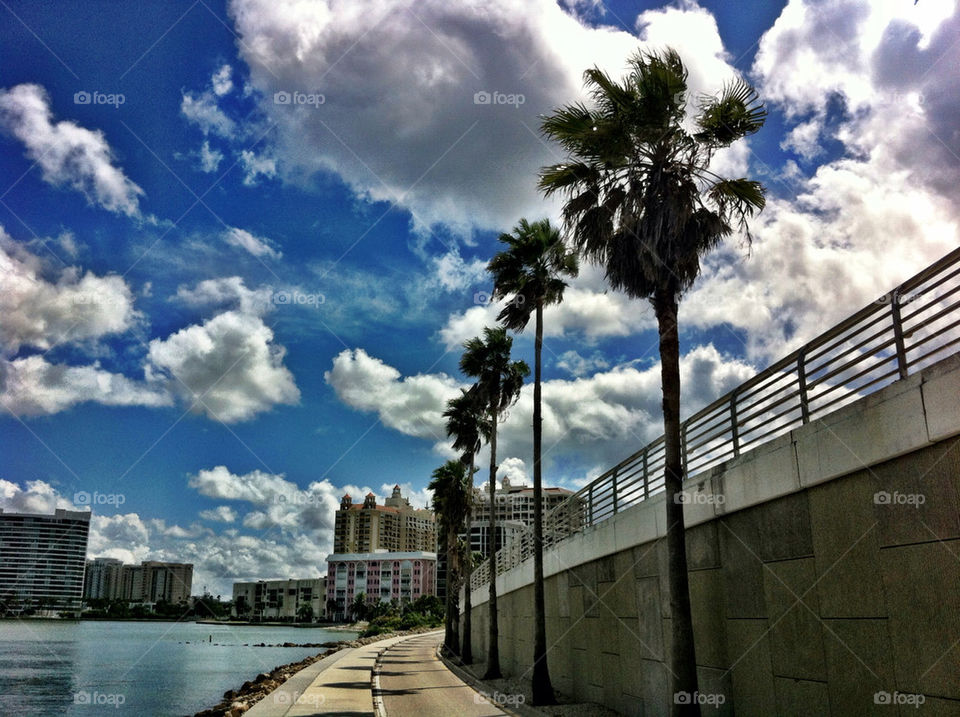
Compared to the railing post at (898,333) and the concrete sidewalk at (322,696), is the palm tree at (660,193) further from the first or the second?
the concrete sidewalk at (322,696)

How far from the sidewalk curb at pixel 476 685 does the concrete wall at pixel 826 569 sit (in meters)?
3.22

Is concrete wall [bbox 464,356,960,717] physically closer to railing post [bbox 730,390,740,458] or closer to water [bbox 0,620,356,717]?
railing post [bbox 730,390,740,458]

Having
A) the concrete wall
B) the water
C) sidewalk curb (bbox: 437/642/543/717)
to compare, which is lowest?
the water

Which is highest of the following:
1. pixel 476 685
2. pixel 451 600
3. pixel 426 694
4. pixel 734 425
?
pixel 734 425

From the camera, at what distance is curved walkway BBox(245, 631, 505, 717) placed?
17.2 metres

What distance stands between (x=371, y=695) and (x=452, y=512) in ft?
93.6

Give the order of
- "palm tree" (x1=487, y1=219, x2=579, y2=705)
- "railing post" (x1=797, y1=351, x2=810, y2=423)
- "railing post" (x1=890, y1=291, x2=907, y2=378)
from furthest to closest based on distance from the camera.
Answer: "palm tree" (x1=487, y1=219, x2=579, y2=705) → "railing post" (x1=797, y1=351, x2=810, y2=423) → "railing post" (x1=890, y1=291, x2=907, y2=378)

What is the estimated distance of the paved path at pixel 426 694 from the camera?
1788cm

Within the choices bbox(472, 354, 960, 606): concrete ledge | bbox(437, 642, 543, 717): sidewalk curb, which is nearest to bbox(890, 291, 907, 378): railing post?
bbox(472, 354, 960, 606): concrete ledge

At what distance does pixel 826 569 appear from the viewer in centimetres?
877

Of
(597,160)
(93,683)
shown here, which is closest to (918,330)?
(597,160)

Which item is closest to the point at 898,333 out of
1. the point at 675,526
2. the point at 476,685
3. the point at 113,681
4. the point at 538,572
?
the point at 675,526

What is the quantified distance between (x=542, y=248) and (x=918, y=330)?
55.0ft

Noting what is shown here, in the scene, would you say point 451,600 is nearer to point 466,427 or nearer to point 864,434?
point 466,427
